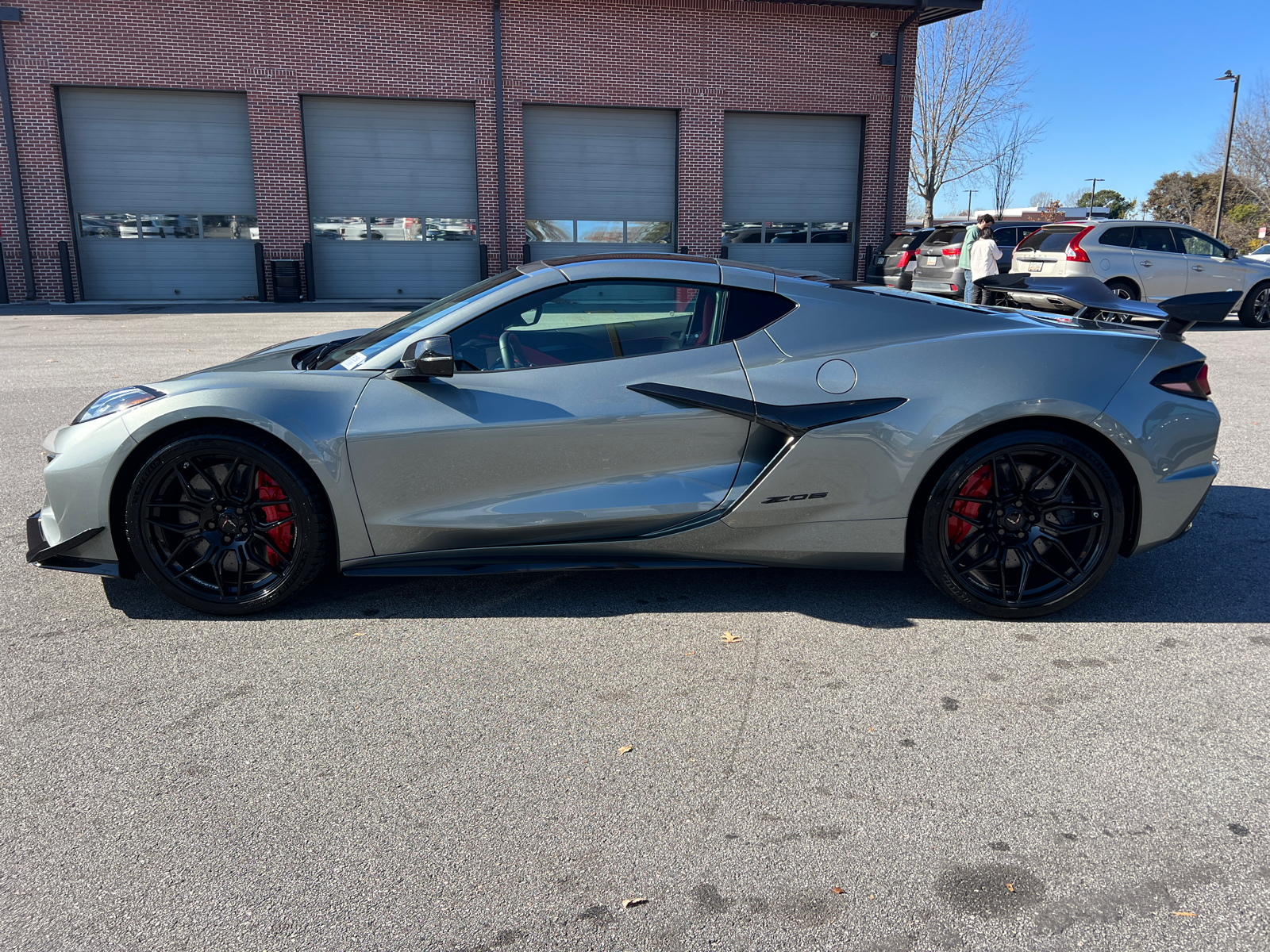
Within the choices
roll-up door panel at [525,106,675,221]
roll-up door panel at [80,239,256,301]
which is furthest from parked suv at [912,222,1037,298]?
roll-up door panel at [80,239,256,301]

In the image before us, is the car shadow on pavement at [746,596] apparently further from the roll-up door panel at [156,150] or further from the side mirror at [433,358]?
the roll-up door panel at [156,150]

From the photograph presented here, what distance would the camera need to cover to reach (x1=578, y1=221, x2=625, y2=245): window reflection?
23031 mm

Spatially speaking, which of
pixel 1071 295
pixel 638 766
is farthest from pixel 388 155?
pixel 638 766

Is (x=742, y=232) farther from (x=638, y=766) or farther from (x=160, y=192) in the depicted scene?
(x=638, y=766)

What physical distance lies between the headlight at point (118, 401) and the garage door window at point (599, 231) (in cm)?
1963

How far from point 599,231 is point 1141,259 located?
40.0 feet

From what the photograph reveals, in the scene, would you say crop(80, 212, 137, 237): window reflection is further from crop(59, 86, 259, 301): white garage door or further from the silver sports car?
the silver sports car

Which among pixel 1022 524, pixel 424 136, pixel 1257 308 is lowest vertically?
pixel 1022 524

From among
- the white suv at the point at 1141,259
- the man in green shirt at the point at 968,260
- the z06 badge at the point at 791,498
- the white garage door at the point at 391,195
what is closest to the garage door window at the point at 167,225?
the white garage door at the point at 391,195

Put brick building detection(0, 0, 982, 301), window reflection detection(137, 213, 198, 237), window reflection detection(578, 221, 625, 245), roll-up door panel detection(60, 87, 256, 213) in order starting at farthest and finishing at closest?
window reflection detection(578, 221, 625, 245) → window reflection detection(137, 213, 198, 237) → roll-up door panel detection(60, 87, 256, 213) → brick building detection(0, 0, 982, 301)

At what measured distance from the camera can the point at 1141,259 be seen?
15219mm

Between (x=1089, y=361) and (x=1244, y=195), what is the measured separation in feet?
226

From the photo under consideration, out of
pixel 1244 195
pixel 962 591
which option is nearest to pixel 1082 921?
pixel 962 591

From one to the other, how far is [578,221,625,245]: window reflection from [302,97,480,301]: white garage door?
257 cm
